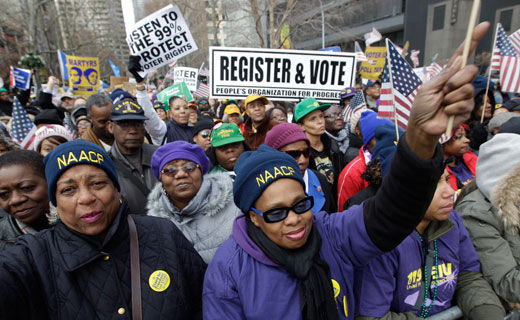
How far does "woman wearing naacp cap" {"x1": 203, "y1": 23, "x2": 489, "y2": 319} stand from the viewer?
1285 millimetres

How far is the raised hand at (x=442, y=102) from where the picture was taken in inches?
37.8

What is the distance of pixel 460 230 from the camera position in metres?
1.95

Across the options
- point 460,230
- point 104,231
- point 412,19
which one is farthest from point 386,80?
point 412,19

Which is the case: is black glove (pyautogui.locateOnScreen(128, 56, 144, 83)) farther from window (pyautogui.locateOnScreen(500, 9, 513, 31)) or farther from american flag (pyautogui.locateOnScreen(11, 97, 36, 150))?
window (pyautogui.locateOnScreen(500, 9, 513, 31))

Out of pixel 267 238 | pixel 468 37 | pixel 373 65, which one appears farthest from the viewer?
pixel 373 65

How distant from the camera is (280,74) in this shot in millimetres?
4473

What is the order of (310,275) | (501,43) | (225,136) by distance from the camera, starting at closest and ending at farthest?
(310,275) < (225,136) < (501,43)

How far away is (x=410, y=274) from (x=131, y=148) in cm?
288

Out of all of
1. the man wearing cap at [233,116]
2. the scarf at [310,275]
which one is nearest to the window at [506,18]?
the man wearing cap at [233,116]

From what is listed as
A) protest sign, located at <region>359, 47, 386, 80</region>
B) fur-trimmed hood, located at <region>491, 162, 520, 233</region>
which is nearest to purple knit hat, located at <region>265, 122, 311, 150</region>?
fur-trimmed hood, located at <region>491, 162, 520, 233</region>

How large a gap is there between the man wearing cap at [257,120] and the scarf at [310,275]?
3.37m

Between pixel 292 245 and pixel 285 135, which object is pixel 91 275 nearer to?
pixel 292 245

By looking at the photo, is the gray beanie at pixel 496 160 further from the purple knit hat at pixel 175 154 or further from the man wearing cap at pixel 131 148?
the man wearing cap at pixel 131 148

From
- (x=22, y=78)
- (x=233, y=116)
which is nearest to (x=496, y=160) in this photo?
(x=233, y=116)
